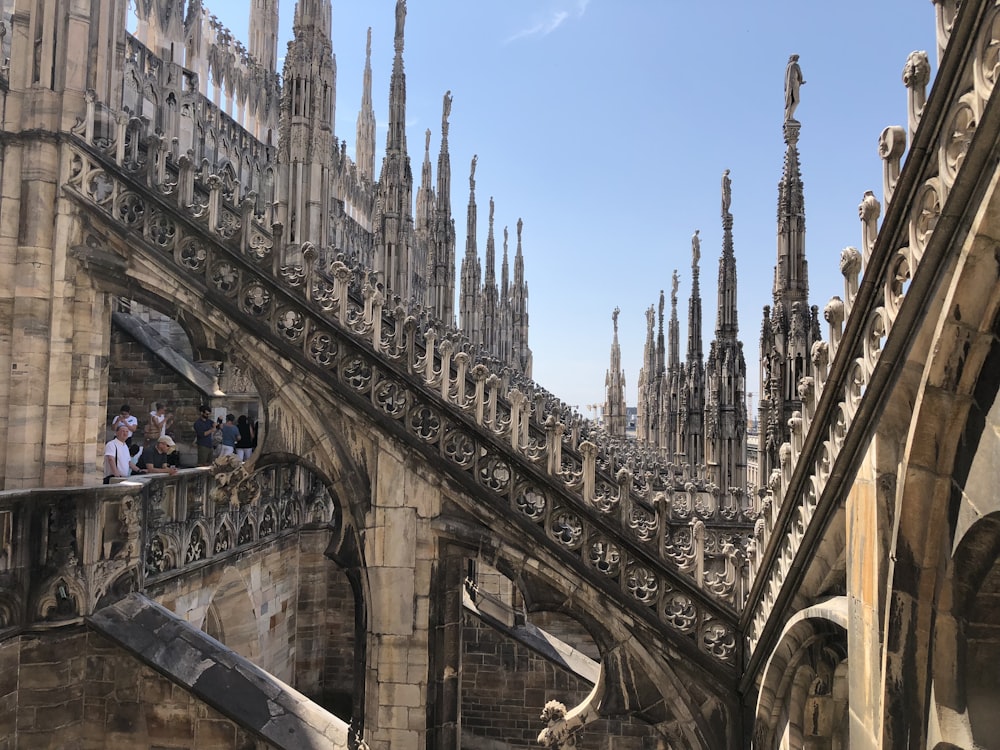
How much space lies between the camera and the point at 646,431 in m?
50.8

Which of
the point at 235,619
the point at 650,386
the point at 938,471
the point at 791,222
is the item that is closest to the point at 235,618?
the point at 235,619

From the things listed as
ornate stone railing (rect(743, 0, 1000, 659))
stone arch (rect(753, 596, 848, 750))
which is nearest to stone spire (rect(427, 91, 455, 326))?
stone arch (rect(753, 596, 848, 750))

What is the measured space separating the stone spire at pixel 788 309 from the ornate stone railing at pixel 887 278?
8507mm

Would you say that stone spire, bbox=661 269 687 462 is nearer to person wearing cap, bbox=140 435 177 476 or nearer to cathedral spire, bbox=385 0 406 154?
cathedral spire, bbox=385 0 406 154

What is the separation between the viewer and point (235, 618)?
11.1 metres

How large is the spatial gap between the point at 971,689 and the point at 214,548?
8.72m

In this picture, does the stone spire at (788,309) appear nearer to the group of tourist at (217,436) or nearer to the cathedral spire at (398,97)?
the group of tourist at (217,436)

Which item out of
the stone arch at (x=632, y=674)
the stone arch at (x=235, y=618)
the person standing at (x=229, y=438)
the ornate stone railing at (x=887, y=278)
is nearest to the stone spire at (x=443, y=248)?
the stone arch at (x=235, y=618)

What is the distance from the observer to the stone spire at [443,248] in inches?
1085

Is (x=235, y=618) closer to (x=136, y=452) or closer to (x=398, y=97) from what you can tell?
(x=136, y=452)

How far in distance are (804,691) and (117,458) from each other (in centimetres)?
740

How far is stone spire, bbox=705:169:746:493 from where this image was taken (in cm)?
2098

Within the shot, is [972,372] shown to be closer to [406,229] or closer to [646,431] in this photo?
[406,229]

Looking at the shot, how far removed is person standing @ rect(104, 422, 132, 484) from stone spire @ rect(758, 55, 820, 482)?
34.5 feet
